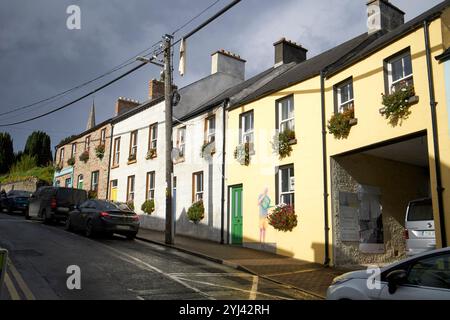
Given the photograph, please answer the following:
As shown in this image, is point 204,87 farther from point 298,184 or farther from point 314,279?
point 314,279

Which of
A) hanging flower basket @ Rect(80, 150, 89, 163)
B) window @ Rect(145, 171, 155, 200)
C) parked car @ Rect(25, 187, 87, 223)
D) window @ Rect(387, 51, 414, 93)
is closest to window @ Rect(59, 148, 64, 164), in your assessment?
hanging flower basket @ Rect(80, 150, 89, 163)

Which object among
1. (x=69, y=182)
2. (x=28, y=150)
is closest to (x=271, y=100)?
(x=69, y=182)

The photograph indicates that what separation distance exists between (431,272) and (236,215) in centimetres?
1286

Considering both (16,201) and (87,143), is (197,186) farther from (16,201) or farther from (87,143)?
(87,143)

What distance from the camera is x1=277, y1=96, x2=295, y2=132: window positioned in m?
16.0

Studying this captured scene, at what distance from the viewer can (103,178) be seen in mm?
29453

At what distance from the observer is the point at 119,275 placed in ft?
31.1

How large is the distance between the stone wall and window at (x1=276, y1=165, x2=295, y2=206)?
2040 millimetres

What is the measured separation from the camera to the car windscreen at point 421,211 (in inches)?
429

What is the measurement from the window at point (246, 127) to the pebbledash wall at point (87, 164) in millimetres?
13963

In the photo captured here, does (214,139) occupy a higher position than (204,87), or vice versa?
(204,87)

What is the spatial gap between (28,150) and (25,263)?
57003 mm

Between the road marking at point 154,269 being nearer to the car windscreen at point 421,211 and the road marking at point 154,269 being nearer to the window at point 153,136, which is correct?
the car windscreen at point 421,211

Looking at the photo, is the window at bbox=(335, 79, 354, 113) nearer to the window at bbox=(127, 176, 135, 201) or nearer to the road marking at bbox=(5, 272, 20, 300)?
the road marking at bbox=(5, 272, 20, 300)
